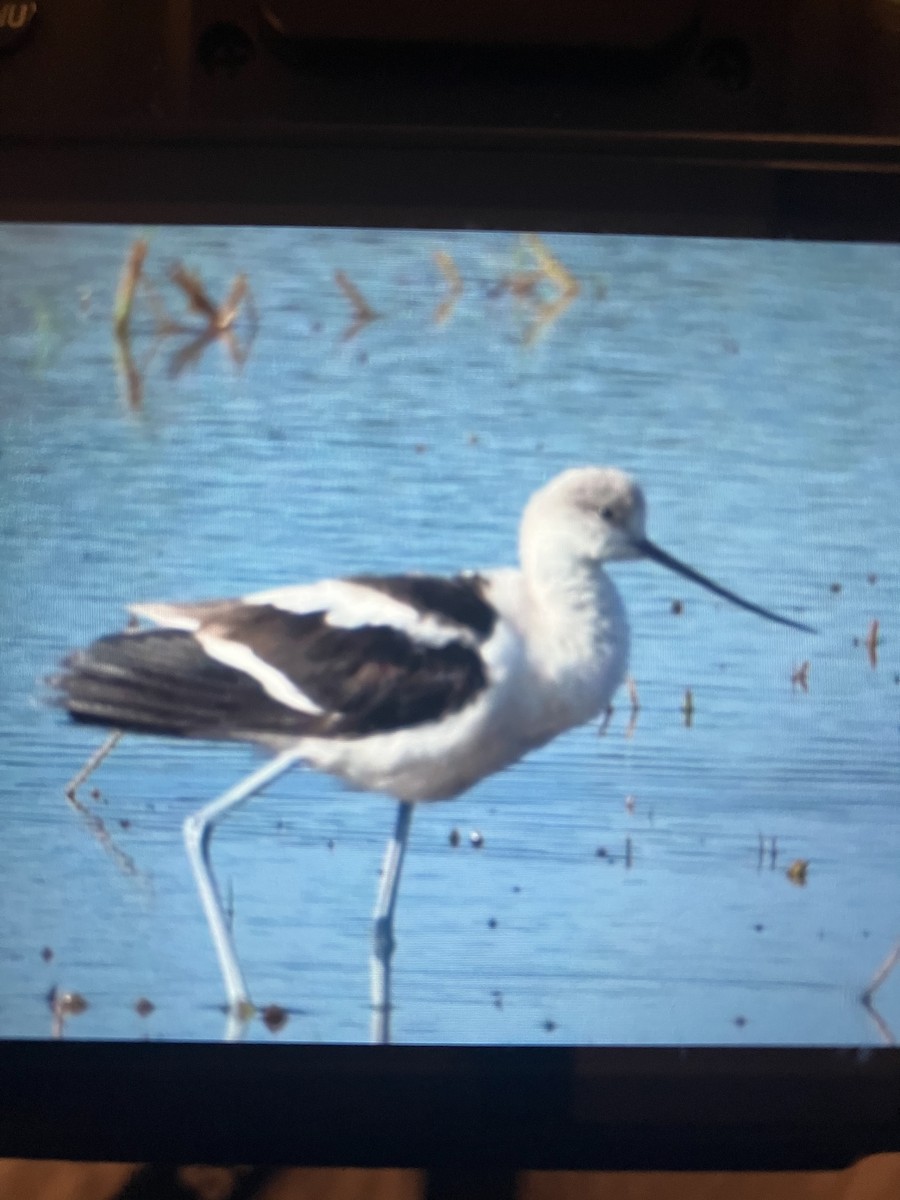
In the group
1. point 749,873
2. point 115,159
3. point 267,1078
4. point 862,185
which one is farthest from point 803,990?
point 115,159

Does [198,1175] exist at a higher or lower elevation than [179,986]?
lower

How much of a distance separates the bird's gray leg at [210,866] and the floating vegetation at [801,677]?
7.7 inches

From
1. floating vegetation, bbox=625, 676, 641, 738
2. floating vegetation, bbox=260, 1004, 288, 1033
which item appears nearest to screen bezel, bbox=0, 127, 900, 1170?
floating vegetation, bbox=260, 1004, 288, 1033

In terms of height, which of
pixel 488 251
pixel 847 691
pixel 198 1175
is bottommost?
pixel 198 1175

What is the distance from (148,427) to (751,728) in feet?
0.83

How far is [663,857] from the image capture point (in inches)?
16.4

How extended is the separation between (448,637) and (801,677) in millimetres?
133

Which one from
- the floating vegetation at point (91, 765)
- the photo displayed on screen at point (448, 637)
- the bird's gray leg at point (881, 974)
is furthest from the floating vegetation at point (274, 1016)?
the bird's gray leg at point (881, 974)

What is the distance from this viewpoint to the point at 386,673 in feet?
1.38

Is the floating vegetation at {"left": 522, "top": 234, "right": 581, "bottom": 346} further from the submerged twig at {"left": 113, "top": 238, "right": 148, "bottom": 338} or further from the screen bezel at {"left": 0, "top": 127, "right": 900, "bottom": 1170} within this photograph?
the submerged twig at {"left": 113, "top": 238, "right": 148, "bottom": 338}

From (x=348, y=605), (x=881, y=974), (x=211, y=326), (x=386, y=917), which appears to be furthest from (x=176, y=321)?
(x=881, y=974)

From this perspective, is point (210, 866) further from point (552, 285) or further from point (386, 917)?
point (552, 285)

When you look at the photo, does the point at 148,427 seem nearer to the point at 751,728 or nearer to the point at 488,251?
the point at 488,251

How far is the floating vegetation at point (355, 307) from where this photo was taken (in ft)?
1.40
